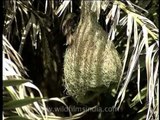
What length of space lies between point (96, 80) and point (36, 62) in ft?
2.62

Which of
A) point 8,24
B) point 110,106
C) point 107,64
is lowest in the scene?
point 110,106

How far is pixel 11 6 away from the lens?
7.86 feet

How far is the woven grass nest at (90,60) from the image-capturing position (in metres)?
2.03

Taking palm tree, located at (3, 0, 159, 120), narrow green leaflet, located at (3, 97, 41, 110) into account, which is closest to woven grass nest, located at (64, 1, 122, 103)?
palm tree, located at (3, 0, 159, 120)

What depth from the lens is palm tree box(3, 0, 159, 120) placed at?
1.92 m

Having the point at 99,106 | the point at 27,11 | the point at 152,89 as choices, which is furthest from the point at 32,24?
the point at 152,89

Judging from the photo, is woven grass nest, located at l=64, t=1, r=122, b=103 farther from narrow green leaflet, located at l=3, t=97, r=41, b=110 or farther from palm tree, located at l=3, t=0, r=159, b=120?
narrow green leaflet, located at l=3, t=97, r=41, b=110

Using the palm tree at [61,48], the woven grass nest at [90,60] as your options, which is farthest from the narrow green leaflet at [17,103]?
the woven grass nest at [90,60]

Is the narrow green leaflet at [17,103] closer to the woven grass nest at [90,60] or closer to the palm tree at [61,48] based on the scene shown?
the palm tree at [61,48]

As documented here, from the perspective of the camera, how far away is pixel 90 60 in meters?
2.04

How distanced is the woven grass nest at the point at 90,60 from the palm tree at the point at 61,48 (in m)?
0.04

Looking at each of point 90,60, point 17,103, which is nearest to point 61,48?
point 90,60

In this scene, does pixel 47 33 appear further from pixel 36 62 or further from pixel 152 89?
pixel 152 89

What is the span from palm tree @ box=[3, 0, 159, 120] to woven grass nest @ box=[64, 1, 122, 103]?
4cm
